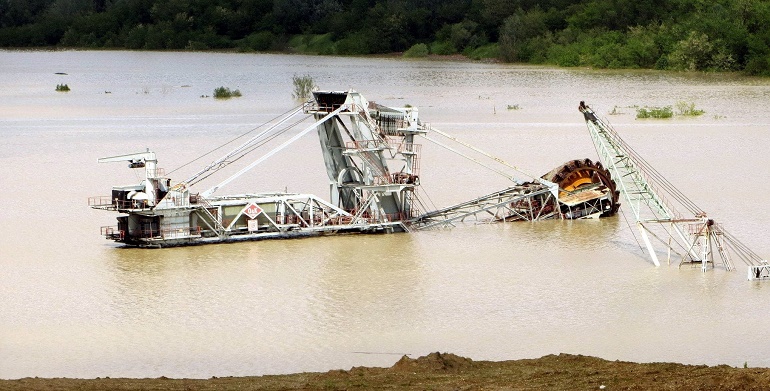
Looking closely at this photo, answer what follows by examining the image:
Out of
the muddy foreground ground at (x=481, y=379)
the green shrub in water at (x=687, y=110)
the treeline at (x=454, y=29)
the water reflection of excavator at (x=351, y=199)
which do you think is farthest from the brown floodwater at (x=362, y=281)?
the treeline at (x=454, y=29)

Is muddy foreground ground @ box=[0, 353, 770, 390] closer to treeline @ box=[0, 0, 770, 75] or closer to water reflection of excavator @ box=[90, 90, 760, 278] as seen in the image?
water reflection of excavator @ box=[90, 90, 760, 278]

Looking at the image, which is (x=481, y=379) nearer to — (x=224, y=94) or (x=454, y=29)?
(x=224, y=94)

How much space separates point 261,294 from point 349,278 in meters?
2.43

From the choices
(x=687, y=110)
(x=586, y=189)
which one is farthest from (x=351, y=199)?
(x=687, y=110)

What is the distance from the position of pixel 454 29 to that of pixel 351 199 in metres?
109

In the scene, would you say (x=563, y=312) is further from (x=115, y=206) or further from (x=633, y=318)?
(x=115, y=206)

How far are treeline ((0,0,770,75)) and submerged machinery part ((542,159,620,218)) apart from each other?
63.3m

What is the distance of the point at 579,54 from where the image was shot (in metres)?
118

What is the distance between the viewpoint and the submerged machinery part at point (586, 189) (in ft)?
121

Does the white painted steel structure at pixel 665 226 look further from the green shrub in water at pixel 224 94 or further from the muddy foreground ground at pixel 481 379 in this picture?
the green shrub in water at pixel 224 94

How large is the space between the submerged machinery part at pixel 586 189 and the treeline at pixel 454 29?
63315mm

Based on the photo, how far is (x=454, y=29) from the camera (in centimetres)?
14325

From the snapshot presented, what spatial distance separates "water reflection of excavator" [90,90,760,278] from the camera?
32312 millimetres

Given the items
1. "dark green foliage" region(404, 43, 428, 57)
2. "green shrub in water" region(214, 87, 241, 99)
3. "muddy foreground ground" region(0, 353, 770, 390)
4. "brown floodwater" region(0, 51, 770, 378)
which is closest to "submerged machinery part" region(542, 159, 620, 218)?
"brown floodwater" region(0, 51, 770, 378)
